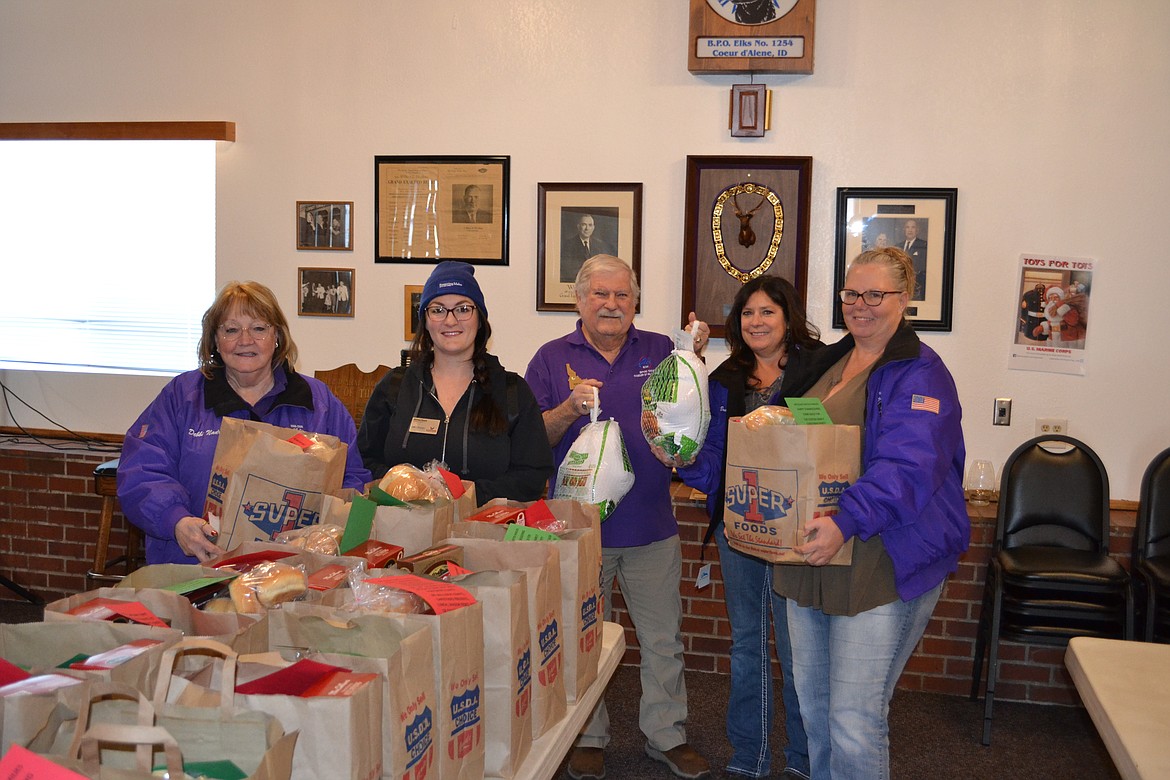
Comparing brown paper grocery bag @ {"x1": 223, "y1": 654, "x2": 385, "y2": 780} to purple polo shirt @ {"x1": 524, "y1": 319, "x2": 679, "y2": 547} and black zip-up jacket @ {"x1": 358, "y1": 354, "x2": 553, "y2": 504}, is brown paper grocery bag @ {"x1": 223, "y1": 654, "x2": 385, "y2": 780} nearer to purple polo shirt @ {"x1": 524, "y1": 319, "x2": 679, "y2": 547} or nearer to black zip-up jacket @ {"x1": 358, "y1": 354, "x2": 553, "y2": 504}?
black zip-up jacket @ {"x1": 358, "y1": 354, "x2": 553, "y2": 504}

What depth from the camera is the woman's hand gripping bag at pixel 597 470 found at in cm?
233

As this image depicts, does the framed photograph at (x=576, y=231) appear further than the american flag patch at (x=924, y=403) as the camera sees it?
Yes


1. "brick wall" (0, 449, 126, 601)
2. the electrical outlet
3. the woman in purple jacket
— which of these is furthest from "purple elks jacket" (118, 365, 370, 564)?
the electrical outlet

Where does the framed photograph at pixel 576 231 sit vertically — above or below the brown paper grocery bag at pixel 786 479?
above

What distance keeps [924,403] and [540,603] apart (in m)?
0.99

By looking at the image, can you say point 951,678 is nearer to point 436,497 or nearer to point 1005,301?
point 1005,301

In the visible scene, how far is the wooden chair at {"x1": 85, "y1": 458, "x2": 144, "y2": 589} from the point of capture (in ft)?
12.3

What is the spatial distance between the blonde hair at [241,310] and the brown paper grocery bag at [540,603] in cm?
97

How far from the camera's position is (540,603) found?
1.44 m

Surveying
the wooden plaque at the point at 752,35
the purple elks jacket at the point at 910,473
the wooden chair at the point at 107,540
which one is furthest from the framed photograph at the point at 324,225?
the purple elks jacket at the point at 910,473

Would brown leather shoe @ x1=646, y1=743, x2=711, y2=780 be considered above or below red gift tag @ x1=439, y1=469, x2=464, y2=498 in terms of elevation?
below

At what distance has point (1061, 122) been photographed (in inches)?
141

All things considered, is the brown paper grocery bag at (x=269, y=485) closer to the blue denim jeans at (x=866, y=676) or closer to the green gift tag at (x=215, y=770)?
the green gift tag at (x=215, y=770)

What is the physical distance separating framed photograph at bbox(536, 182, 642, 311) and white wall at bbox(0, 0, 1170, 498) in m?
0.06
